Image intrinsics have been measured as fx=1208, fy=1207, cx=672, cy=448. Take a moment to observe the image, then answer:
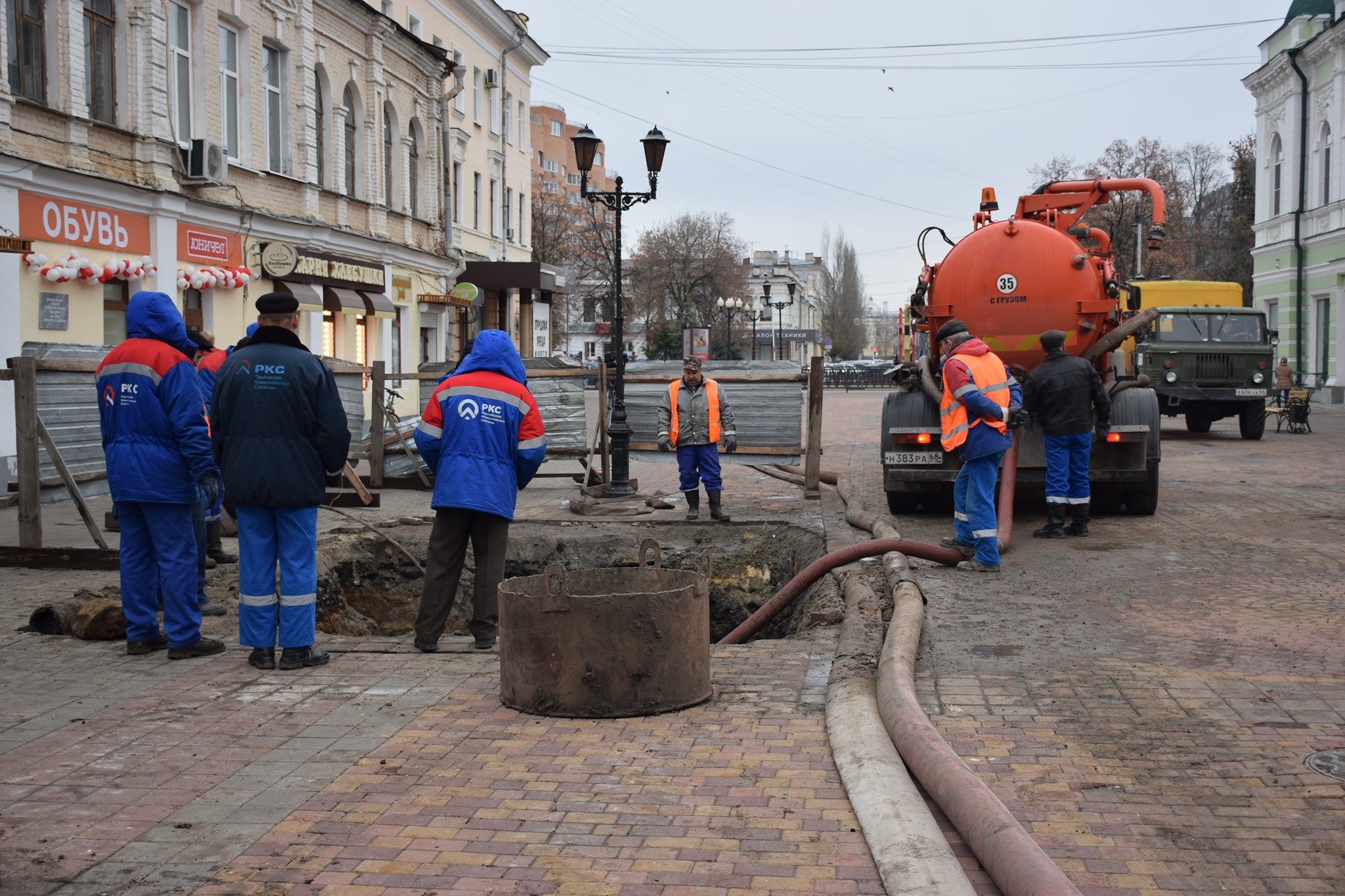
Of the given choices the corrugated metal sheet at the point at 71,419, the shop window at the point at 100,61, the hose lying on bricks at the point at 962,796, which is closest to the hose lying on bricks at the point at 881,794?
A: the hose lying on bricks at the point at 962,796

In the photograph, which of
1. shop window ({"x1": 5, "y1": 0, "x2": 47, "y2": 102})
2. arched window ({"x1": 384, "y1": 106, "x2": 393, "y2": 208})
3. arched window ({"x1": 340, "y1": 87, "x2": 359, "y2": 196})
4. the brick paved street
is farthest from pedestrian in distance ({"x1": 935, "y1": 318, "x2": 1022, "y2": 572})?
arched window ({"x1": 384, "y1": 106, "x2": 393, "y2": 208})

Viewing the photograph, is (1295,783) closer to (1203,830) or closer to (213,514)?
(1203,830)

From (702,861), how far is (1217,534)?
8156 mm

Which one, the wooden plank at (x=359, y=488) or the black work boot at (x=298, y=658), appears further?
the wooden plank at (x=359, y=488)

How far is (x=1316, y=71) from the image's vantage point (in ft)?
117

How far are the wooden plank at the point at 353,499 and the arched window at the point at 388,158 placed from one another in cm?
1579

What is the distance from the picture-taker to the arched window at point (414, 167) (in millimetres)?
28500

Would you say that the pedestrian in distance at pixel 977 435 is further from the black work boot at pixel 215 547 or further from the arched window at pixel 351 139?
the arched window at pixel 351 139

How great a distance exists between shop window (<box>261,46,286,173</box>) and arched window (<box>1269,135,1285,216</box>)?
103 ft

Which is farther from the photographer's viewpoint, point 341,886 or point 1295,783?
point 1295,783

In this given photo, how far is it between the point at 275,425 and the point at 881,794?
3.45 metres

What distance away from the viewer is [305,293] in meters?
21.6

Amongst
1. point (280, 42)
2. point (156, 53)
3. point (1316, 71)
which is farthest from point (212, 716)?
point (1316, 71)

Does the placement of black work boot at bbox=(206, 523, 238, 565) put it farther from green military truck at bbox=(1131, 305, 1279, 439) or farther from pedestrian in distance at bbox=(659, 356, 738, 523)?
green military truck at bbox=(1131, 305, 1279, 439)
